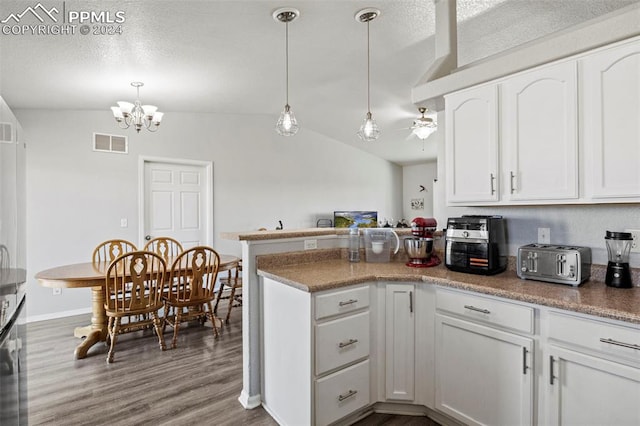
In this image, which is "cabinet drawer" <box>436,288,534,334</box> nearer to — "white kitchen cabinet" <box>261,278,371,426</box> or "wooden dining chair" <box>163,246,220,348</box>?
"white kitchen cabinet" <box>261,278,371,426</box>

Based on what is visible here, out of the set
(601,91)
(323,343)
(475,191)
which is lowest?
(323,343)

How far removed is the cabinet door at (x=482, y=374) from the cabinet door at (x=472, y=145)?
818mm

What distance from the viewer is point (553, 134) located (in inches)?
69.8

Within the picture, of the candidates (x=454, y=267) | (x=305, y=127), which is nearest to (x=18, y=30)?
(x=454, y=267)

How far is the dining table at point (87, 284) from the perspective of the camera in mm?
2816

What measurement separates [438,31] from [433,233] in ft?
4.94

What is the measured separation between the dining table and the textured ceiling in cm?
181

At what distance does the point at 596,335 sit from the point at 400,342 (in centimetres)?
96

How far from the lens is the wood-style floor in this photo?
Answer: 2.02m

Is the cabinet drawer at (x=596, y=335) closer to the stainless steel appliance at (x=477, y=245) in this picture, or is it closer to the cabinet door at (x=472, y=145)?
the stainless steel appliance at (x=477, y=245)

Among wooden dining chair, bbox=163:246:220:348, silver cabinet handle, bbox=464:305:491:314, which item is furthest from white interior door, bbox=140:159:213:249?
silver cabinet handle, bbox=464:305:491:314

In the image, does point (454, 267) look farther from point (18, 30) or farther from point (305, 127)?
point (305, 127)

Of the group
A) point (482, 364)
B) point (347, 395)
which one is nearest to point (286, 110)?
point (347, 395)

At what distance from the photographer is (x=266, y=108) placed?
5180 millimetres
